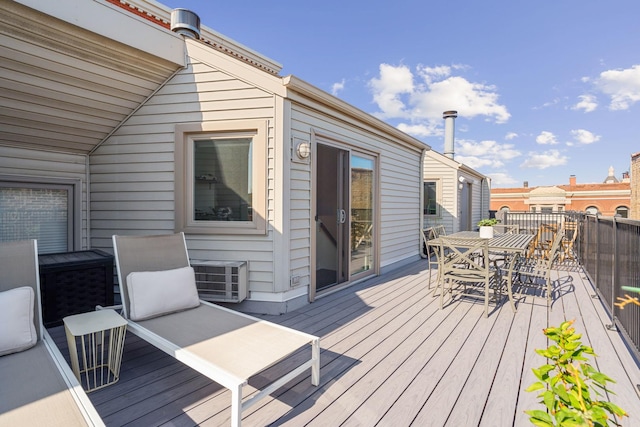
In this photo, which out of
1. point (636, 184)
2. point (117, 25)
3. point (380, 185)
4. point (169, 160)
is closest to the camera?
point (117, 25)

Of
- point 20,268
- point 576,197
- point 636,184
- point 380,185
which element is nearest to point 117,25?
point 20,268

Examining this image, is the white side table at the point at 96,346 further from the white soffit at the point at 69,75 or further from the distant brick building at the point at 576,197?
the distant brick building at the point at 576,197

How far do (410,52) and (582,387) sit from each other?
521 inches

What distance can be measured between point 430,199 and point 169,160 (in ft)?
27.9

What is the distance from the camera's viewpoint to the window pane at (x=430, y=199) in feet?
34.1

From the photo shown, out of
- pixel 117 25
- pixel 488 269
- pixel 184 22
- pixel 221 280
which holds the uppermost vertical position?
pixel 184 22

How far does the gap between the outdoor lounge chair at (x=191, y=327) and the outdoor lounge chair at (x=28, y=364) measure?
56 cm

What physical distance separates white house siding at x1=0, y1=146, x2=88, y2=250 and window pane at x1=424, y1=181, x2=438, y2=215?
29.5ft

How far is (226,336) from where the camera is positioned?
2334mm

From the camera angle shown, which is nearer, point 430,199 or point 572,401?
point 572,401

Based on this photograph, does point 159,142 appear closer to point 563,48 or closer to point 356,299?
point 356,299

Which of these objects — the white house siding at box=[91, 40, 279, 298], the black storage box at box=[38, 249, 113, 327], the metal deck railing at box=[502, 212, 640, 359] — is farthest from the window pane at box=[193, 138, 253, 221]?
the metal deck railing at box=[502, 212, 640, 359]

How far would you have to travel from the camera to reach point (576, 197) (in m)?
27.7

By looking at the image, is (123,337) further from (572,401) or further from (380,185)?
(380,185)
